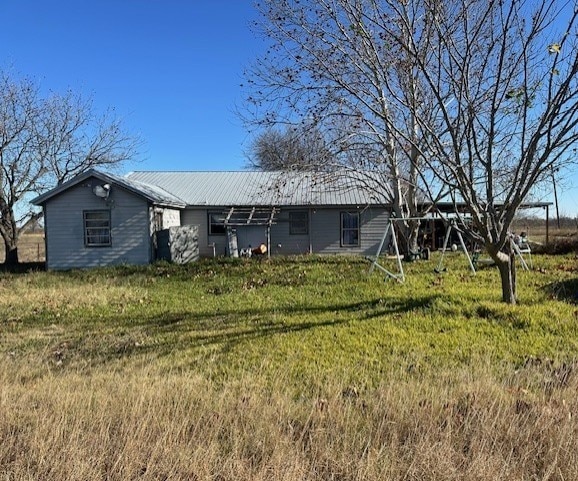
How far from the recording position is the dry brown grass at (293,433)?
2.95 m

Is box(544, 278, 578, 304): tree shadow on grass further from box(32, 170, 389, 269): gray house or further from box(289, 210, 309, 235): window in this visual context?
box(289, 210, 309, 235): window

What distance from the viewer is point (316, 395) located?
451 centimetres

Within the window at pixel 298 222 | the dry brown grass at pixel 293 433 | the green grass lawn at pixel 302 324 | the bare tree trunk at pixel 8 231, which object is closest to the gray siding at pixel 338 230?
the window at pixel 298 222

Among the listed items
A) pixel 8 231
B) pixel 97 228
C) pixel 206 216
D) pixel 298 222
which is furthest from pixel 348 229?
pixel 8 231

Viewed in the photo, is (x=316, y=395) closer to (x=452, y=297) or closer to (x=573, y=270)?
(x=452, y=297)

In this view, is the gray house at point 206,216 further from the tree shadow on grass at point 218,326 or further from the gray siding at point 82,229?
the tree shadow on grass at point 218,326

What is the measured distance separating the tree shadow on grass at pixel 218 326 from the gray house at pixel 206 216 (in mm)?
7598

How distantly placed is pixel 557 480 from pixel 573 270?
12517 millimetres

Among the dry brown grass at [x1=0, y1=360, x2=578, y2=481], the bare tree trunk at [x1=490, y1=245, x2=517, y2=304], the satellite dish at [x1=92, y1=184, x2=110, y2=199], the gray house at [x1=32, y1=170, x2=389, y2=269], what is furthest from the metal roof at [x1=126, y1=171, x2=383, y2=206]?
the dry brown grass at [x1=0, y1=360, x2=578, y2=481]

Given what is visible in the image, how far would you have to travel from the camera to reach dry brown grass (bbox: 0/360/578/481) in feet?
9.69

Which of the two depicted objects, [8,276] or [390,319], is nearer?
[390,319]

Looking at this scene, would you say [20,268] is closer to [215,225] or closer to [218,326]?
[215,225]

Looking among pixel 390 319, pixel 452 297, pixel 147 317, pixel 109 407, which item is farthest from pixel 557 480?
pixel 147 317

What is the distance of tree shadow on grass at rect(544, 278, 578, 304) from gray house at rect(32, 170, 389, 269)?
768 centimetres
